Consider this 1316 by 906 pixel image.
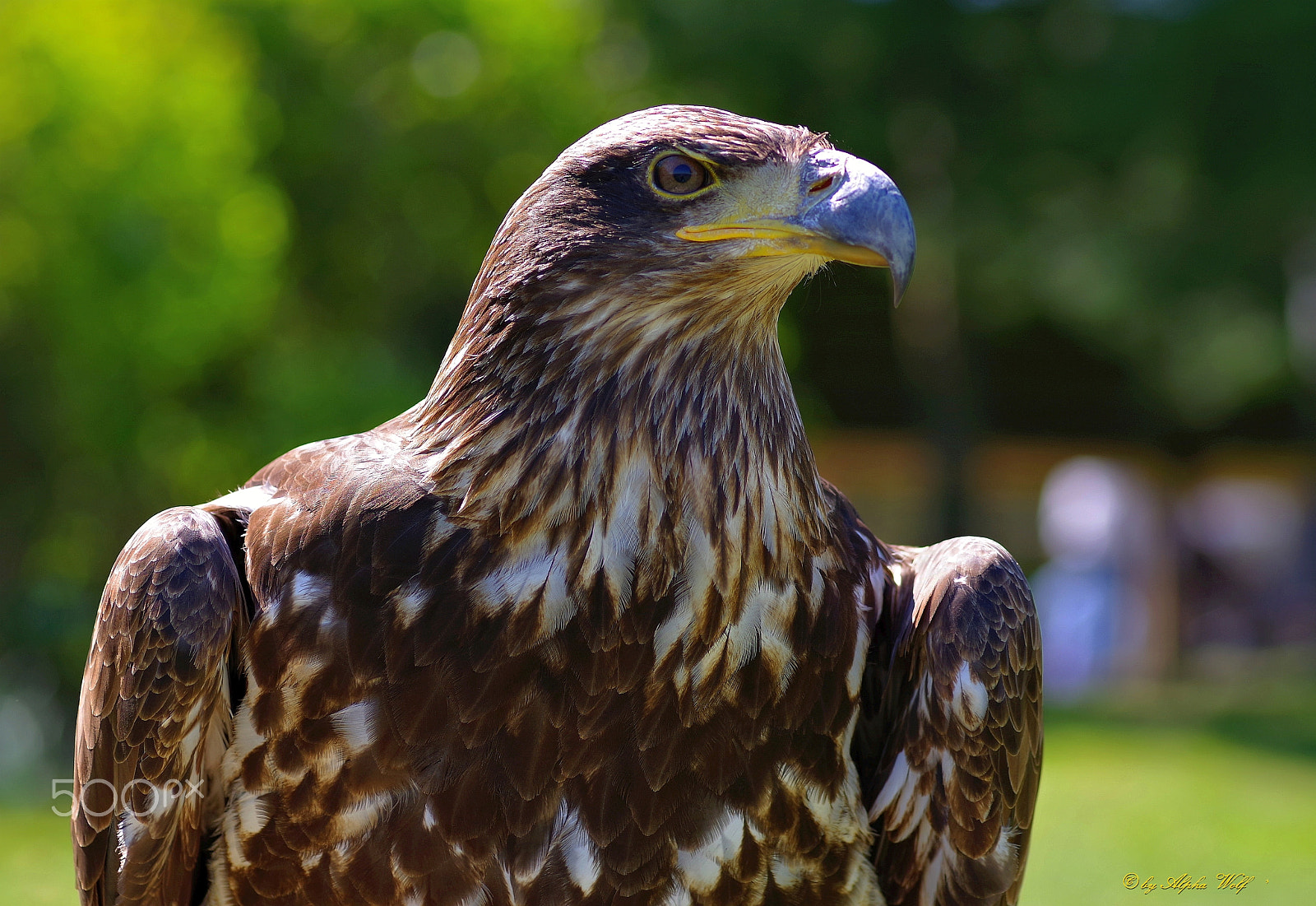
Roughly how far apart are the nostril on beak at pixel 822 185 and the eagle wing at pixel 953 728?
0.96 meters

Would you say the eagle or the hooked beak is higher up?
the hooked beak

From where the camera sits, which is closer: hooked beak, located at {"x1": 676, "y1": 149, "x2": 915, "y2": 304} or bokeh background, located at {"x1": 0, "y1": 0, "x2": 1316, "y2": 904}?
hooked beak, located at {"x1": 676, "y1": 149, "x2": 915, "y2": 304}

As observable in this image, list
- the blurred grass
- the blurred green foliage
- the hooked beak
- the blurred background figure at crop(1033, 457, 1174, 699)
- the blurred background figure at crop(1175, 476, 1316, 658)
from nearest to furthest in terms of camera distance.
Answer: the hooked beak < the blurred grass < the blurred green foliage < the blurred background figure at crop(1033, 457, 1174, 699) < the blurred background figure at crop(1175, 476, 1316, 658)

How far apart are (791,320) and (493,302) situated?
1437 centimetres

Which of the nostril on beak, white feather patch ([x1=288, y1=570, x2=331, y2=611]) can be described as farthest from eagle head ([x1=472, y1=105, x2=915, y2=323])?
white feather patch ([x1=288, y1=570, x2=331, y2=611])

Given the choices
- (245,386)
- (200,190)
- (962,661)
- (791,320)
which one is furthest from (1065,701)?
(962,661)

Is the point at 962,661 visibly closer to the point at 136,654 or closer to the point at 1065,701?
the point at 136,654

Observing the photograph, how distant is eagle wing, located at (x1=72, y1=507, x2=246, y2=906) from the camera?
2.71 m

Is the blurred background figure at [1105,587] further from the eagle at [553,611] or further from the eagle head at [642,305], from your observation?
the eagle head at [642,305]

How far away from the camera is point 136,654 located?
2730 mm

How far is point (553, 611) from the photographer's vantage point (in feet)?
8.59

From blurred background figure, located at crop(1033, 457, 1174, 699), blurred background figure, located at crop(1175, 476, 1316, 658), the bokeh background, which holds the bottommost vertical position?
blurred background figure, located at crop(1175, 476, 1316, 658)

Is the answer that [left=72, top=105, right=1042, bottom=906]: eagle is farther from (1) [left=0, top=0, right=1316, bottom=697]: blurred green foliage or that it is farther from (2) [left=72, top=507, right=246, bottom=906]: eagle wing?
(1) [left=0, top=0, right=1316, bottom=697]: blurred green foliage

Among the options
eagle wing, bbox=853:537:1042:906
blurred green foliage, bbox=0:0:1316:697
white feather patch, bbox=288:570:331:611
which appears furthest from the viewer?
blurred green foliage, bbox=0:0:1316:697
